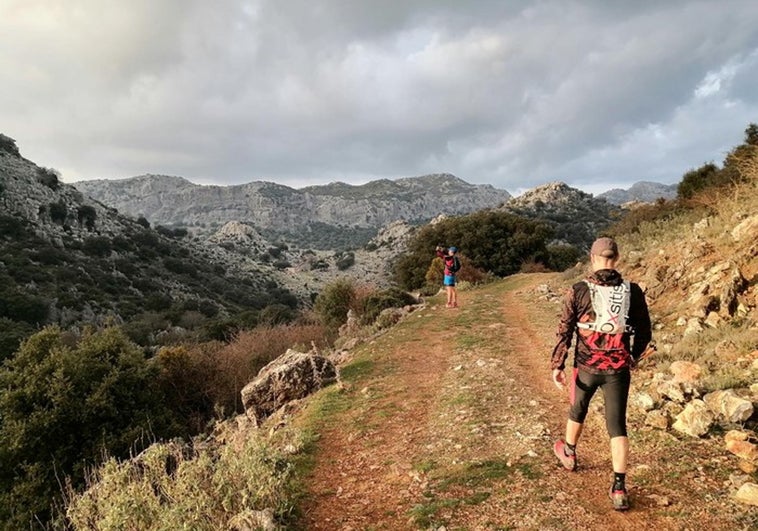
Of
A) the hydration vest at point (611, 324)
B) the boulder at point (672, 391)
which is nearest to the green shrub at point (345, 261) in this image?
the boulder at point (672, 391)

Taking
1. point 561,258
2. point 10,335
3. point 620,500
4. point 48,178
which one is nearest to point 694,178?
point 561,258

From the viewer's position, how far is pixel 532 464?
5.25 metres

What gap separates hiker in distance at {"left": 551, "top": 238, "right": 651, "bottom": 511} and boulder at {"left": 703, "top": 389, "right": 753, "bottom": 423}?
200 centimetres

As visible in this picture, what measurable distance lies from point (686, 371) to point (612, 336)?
342 centimetres

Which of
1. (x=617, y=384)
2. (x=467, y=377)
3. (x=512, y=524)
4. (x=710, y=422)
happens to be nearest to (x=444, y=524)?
(x=512, y=524)

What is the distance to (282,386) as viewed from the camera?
9859 millimetres

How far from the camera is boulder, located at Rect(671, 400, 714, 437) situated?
5.26 metres

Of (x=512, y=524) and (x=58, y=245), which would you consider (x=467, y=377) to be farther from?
(x=58, y=245)

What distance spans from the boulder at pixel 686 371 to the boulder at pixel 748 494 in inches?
97.2

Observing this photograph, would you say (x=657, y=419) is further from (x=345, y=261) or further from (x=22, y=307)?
(x=345, y=261)

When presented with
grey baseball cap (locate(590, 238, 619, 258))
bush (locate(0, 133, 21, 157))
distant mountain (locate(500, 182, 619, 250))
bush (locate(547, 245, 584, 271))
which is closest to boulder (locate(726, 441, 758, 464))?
grey baseball cap (locate(590, 238, 619, 258))

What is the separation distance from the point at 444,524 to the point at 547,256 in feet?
118

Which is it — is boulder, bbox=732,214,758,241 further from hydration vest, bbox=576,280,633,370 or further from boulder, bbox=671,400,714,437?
hydration vest, bbox=576,280,633,370

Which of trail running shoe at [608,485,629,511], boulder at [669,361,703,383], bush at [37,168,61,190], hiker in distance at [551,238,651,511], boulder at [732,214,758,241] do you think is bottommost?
trail running shoe at [608,485,629,511]
